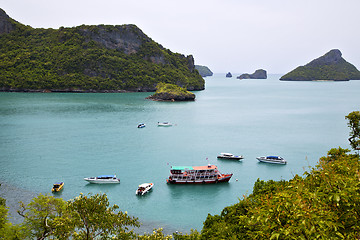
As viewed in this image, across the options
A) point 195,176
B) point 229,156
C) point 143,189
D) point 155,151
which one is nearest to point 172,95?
point 155,151

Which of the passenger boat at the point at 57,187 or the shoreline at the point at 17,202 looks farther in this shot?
the passenger boat at the point at 57,187

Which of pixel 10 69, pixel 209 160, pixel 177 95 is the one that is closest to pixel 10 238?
pixel 209 160

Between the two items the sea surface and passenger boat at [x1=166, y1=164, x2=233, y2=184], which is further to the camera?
passenger boat at [x1=166, y1=164, x2=233, y2=184]

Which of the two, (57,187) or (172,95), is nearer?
(57,187)

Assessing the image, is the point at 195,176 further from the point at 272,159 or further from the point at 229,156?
the point at 272,159

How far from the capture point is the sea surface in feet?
133

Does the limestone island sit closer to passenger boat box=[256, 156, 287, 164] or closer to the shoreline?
passenger boat box=[256, 156, 287, 164]

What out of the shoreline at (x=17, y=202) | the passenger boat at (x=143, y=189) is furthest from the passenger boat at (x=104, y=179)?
the shoreline at (x=17, y=202)

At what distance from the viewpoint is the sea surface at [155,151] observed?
40500 mm

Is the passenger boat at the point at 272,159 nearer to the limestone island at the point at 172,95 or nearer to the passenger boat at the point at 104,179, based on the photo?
the passenger boat at the point at 104,179

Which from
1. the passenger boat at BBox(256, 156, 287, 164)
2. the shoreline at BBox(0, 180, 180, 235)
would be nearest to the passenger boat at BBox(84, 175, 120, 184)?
the shoreline at BBox(0, 180, 180, 235)

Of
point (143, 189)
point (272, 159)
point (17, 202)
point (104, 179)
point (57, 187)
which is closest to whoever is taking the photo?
point (17, 202)

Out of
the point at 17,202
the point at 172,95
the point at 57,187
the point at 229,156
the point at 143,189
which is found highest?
the point at 172,95

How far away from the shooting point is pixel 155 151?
6356 centimetres
